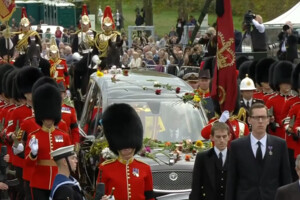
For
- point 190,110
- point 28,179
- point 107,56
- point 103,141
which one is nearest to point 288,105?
point 190,110

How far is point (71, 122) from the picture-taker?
1467 centimetres

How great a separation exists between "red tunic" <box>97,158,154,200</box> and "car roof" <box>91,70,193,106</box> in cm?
342

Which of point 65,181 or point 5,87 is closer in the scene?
point 65,181

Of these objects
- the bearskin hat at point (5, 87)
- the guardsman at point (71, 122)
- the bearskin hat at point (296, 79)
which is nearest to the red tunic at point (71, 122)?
the guardsman at point (71, 122)

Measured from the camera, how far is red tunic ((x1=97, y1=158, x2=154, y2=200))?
10758 mm

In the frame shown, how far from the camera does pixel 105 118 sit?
1173cm

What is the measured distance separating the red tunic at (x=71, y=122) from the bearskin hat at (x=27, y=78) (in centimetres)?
54

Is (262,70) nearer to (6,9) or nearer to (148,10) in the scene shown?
(6,9)

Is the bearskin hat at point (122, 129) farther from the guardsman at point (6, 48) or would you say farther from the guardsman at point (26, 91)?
the guardsman at point (6, 48)

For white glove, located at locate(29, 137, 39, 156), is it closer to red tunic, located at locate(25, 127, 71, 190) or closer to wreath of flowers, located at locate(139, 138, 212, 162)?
red tunic, located at locate(25, 127, 71, 190)

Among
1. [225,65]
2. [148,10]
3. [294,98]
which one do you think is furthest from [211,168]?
[148,10]

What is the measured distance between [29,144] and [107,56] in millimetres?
11129

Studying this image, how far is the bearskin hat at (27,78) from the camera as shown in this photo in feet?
49.8

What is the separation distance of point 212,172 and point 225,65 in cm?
202
